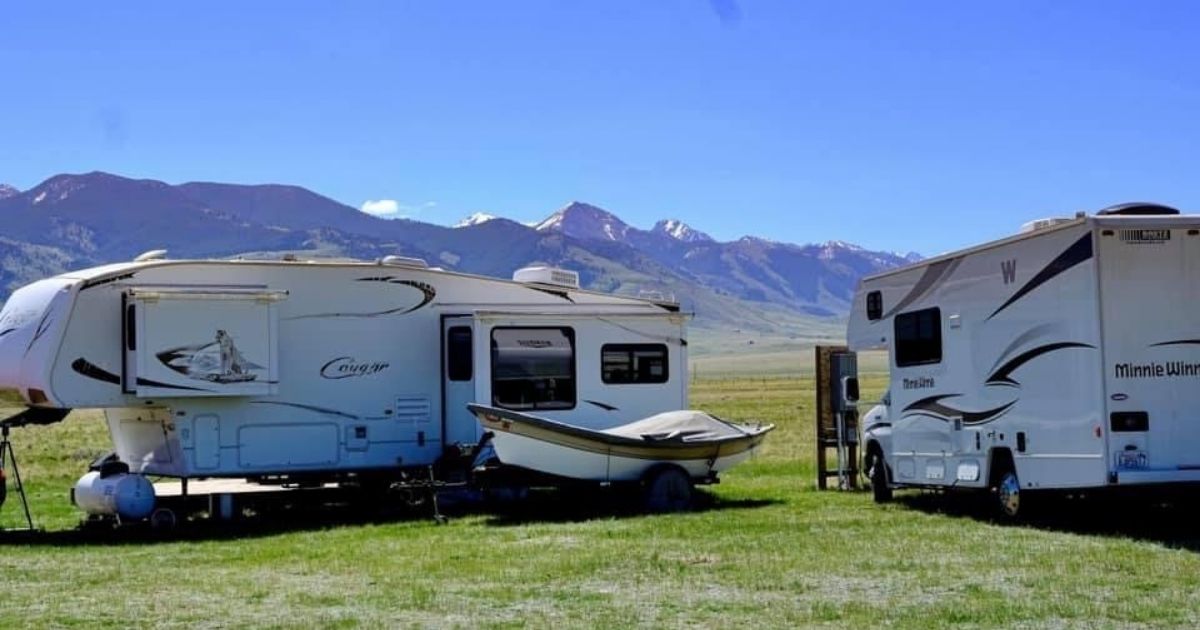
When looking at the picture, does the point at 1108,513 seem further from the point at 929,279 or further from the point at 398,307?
the point at 398,307

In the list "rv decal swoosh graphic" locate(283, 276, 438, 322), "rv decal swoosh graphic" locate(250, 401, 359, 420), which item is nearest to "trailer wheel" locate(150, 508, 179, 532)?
"rv decal swoosh graphic" locate(250, 401, 359, 420)

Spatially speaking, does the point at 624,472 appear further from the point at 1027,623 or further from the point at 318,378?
the point at 1027,623

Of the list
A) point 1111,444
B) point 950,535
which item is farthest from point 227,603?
point 1111,444

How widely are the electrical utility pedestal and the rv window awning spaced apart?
7.50 metres

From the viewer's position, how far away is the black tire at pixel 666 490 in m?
17.7

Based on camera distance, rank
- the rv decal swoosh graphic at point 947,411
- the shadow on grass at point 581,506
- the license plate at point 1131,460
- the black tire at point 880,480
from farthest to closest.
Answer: the black tire at point 880,480 < the shadow on grass at point 581,506 < the rv decal swoosh graphic at point 947,411 < the license plate at point 1131,460

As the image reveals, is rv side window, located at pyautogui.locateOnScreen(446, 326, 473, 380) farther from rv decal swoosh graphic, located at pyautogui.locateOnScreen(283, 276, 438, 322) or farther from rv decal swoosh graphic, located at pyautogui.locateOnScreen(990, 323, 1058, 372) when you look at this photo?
rv decal swoosh graphic, located at pyautogui.locateOnScreen(990, 323, 1058, 372)

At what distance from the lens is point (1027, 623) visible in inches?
366

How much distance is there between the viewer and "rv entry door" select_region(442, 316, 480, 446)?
61.7 ft

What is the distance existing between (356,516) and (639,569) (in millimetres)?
7116

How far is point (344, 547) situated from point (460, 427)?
4198 millimetres

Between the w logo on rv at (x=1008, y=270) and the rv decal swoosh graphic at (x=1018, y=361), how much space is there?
76cm

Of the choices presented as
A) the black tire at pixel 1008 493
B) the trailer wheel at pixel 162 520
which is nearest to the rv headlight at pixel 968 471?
the black tire at pixel 1008 493

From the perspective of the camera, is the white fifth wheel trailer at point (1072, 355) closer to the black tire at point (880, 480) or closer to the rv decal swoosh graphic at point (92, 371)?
the black tire at point (880, 480)
